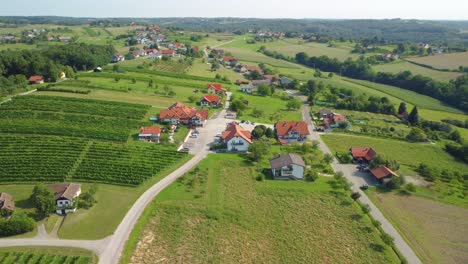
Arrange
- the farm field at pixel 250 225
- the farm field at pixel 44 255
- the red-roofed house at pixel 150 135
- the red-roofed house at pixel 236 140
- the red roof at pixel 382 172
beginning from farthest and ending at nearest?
the red-roofed house at pixel 150 135 → the red-roofed house at pixel 236 140 → the red roof at pixel 382 172 → the farm field at pixel 250 225 → the farm field at pixel 44 255

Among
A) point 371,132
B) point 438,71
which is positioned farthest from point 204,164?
point 438,71

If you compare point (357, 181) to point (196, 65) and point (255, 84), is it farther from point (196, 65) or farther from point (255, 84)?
point (196, 65)

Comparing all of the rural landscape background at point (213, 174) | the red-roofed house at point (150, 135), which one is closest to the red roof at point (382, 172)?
the rural landscape background at point (213, 174)

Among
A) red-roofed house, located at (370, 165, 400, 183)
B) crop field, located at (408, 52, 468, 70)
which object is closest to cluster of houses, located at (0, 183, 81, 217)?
red-roofed house, located at (370, 165, 400, 183)

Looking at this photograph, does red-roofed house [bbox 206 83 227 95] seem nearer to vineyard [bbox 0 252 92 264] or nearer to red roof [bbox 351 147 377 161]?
red roof [bbox 351 147 377 161]

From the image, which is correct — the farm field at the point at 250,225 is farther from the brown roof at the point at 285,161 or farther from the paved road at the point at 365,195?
the brown roof at the point at 285,161

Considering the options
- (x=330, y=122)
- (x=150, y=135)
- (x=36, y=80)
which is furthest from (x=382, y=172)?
(x=36, y=80)
